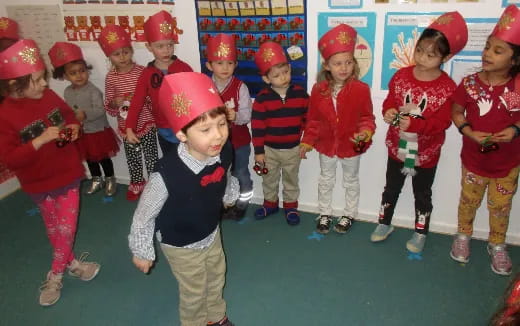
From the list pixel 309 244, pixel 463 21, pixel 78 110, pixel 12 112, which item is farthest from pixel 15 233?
pixel 463 21

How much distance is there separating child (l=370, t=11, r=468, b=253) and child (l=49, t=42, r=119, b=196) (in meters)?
2.49

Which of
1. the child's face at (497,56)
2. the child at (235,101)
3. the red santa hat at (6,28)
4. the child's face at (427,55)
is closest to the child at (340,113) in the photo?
the child's face at (427,55)

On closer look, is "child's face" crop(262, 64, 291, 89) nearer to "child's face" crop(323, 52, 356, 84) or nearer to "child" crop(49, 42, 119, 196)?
"child's face" crop(323, 52, 356, 84)

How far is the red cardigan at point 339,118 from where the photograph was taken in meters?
2.89

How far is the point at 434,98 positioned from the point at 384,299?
132 cm

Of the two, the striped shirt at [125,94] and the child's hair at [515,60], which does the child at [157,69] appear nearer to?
the striped shirt at [125,94]

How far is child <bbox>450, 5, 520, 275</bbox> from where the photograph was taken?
2.31 meters

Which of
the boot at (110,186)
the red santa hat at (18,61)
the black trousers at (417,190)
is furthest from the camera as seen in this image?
the boot at (110,186)

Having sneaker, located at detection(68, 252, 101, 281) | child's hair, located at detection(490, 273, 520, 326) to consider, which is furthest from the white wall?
child's hair, located at detection(490, 273, 520, 326)

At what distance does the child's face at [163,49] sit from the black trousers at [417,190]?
1.88 metres

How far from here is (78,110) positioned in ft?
12.1

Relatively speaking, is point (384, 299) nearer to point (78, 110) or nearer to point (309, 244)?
point (309, 244)

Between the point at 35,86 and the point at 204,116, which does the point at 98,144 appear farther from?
the point at 204,116

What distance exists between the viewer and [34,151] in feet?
7.64
